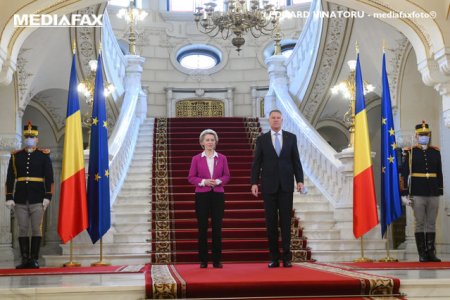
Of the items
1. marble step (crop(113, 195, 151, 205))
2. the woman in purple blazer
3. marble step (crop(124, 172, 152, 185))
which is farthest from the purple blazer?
marble step (crop(124, 172, 152, 185))

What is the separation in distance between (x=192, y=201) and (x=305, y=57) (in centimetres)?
558

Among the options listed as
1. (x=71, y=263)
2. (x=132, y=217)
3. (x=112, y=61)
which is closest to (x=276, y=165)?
(x=71, y=263)

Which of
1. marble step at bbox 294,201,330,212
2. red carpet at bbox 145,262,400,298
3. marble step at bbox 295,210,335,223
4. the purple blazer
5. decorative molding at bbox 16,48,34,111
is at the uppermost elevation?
decorative molding at bbox 16,48,34,111

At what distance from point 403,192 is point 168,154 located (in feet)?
17.6

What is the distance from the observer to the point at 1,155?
11.5m

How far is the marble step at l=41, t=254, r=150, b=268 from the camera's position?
26.5ft

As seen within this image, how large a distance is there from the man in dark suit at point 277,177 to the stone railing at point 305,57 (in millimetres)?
7382

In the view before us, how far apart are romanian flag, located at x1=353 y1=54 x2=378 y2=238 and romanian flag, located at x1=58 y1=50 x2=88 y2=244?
3.10 metres

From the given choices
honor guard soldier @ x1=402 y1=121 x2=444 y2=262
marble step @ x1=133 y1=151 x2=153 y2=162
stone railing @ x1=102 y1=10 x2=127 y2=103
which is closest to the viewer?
honor guard soldier @ x1=402 y1=121 x2=444 y2=262

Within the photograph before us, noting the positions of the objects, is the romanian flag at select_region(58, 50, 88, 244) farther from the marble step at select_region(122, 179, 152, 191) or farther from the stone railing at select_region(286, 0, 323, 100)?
the stone railing at select_region(286, 0, 323, 100)

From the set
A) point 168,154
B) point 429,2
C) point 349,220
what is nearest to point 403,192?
point 349,220

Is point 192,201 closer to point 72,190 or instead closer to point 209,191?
point 72,190

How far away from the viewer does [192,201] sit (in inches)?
401

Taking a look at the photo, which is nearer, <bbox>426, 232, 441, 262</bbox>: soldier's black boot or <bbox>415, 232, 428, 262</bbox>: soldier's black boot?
<bbox>426, 232, 441, 262</bbox>: soldier's black boot
